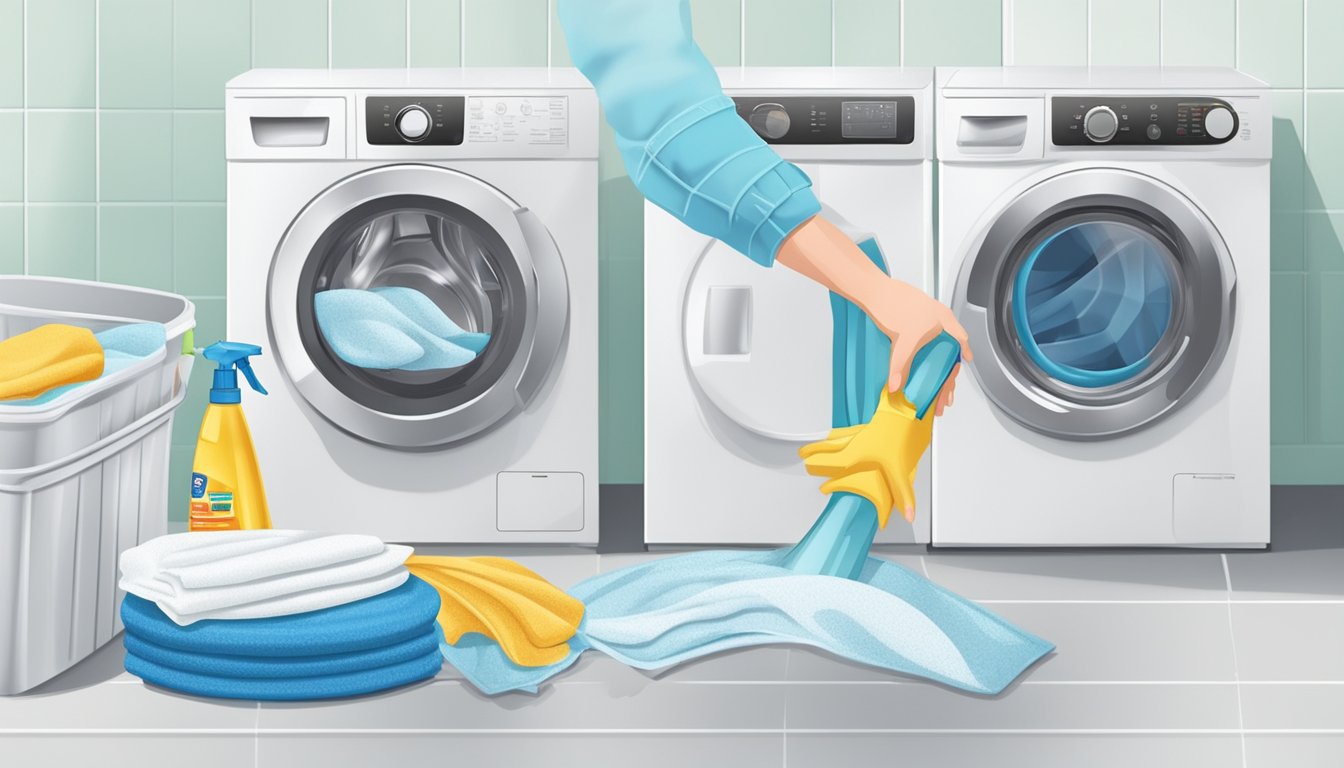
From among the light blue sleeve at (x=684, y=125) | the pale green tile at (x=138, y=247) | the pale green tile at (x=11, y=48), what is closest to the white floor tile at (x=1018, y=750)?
the light blue sleeve at (x=684, y=125)

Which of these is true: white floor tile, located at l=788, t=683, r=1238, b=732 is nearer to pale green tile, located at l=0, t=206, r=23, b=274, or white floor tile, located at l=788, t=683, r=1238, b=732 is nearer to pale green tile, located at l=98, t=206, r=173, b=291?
pale green tile, located at l=98, t=206, r=173, b=291

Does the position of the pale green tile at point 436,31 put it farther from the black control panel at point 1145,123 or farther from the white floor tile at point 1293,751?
the white floor tile at point 1293,751

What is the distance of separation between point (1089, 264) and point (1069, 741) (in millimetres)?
1076

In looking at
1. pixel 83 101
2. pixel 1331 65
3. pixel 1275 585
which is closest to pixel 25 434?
pixel 83 101

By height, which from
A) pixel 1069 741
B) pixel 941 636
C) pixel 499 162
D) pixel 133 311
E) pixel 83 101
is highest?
pixel 83 101

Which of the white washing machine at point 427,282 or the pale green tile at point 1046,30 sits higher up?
the pale green tile at point 1046,30

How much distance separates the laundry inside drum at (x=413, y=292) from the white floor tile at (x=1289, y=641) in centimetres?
142

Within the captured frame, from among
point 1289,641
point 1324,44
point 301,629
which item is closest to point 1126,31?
point 1324,44

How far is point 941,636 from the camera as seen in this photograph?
1.61 m

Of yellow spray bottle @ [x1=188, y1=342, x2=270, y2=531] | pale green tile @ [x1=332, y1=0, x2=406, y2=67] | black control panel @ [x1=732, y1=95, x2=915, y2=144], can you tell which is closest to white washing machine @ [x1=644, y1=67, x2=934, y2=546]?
black control panel @ [x1=732, y1=95, x2=915, y2=144]

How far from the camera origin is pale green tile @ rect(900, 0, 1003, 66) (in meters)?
2.93

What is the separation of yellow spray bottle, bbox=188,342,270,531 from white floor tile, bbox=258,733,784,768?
0.66 metres

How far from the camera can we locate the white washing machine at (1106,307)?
88.0 inches

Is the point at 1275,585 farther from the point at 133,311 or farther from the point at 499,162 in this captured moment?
the point at 133,311
